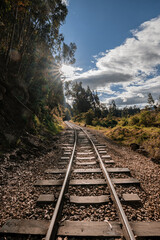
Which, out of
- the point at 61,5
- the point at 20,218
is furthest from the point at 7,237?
the point at 61,5

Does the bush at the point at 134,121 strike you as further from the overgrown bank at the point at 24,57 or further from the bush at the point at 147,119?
the overgrown bank at the point at 24,57

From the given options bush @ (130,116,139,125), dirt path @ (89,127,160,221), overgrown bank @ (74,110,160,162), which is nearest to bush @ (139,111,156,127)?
overgrown bank @ (74,110,160,162)

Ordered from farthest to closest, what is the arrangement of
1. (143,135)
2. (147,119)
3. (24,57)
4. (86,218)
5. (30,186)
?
(147,119), (24,57), (143,135), (30,186), (86,218)

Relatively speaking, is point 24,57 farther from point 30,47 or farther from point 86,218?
point 86,218

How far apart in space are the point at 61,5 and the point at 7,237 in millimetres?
14138

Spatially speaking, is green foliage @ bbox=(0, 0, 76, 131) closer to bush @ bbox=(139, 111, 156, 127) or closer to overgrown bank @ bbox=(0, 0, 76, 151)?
overgrown bank @ bbox=(0, 0, 76, 151)

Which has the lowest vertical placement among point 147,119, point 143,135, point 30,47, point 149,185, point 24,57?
point 149,185

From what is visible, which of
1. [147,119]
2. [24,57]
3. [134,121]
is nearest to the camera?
[24,57]

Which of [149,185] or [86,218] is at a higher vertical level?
[86,218]

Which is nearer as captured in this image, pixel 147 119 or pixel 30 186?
pixel 30 186

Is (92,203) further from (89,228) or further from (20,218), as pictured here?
(20,218)

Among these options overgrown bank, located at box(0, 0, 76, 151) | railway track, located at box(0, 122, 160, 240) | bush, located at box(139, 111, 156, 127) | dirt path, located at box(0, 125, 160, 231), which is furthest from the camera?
bush, located at box(139, 111, 156, 127)

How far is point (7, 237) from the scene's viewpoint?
7.36 ft

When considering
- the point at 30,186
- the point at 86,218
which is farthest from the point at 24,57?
the point at 86,218
